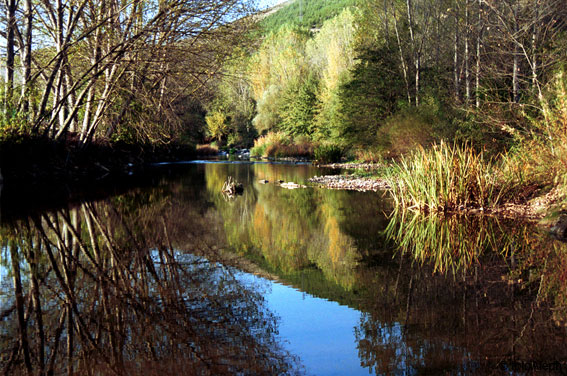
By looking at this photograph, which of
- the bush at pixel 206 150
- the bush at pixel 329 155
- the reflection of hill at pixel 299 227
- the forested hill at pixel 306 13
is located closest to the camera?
the reflection of hill at pixel 299 227

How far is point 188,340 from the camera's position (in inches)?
140

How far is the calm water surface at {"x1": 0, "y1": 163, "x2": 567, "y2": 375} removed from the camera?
130 inches

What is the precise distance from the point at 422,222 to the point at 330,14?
364 feet

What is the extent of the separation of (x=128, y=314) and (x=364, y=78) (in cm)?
2512

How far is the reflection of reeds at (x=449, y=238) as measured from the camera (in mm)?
6277

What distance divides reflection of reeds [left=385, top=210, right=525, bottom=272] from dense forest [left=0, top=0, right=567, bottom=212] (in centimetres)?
109

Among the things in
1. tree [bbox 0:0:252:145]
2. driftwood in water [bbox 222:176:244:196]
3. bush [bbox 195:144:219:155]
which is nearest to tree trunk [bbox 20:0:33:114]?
tree [bbox 0:0:252:145]

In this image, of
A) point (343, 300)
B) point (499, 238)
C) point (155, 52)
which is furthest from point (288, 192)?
point (343, 300)

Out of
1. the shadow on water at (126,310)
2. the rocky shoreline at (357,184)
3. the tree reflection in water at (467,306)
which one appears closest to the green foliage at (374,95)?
the rocky shoreline at (357,184)

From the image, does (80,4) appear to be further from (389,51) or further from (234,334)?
(389,51)

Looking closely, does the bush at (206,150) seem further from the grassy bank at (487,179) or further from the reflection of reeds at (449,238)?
the reflection of reeds at (449,238)

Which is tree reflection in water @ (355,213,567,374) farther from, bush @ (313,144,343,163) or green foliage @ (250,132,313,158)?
green foliage @ (250,132,313,158)

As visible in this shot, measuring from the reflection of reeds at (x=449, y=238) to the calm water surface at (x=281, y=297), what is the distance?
0.11ft

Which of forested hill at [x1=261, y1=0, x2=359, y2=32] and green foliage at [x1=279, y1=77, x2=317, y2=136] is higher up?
forested hill at [x1=261, y1=0, x2=359, y2=32]
